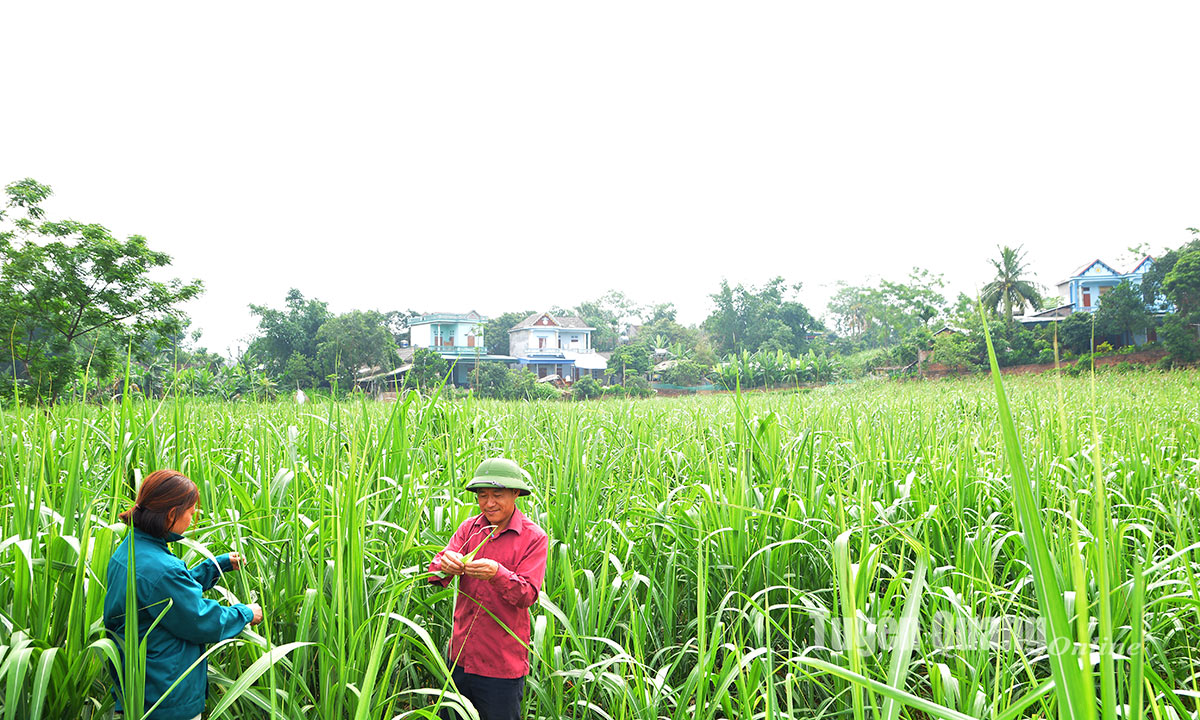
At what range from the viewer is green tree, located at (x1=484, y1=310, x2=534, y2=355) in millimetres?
36141

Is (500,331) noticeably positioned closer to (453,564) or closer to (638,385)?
(638,385)

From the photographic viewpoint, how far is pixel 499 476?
5.72 feet

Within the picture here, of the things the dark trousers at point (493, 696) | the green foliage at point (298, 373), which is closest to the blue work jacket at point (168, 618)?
the dark trousers at point (493, 696)

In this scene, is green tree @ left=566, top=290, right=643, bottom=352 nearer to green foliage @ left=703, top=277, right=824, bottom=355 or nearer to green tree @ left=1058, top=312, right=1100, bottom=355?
green foliage @ left=703, top=277, right=824, bottom=355

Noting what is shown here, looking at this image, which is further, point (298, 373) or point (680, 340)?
point (680, 340)

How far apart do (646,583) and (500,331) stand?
36.0m

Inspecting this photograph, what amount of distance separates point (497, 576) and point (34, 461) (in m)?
1.38

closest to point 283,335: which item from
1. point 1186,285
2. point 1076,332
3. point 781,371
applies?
point 781,371

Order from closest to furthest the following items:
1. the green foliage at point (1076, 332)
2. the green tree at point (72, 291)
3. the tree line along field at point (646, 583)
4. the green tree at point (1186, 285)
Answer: the tree line along field at point (646, 583), the green tree at point (72, 291), the green tree at point (1186, 285), the green foliage at point (1076, 332)

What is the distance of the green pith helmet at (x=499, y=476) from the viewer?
5.63 feet

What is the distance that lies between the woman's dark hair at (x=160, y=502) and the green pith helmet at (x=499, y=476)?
65cm

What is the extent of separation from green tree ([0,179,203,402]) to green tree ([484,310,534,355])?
73.0 ft

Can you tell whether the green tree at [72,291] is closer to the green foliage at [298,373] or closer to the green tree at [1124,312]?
the green foliage at [298,373]

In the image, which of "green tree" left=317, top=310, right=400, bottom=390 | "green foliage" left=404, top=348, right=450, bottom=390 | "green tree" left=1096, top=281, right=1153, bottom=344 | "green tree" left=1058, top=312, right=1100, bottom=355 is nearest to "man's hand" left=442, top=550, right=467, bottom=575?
"green foliage" left=404, top=348, right=450, bottom=390
